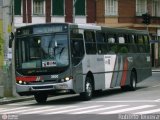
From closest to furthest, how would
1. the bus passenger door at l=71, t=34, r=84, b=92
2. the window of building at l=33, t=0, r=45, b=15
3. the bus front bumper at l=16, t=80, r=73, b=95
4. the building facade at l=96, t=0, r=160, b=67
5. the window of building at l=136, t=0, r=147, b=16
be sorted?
the bus front bumper at l=16, t=80, r=73, b=95 < the bus passenger door at l=71, t=34, r=84, b=92 < the window of building at l=33, t=0, r=45, b=15 < the building facade at l=96, t=0, r=160, b=67 < the window of building at l=136, t=0, r=147, b=16

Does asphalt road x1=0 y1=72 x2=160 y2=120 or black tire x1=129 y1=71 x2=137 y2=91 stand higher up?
asphalt road x1=0 y1=72 x2=160 y2=120

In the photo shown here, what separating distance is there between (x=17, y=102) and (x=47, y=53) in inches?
141

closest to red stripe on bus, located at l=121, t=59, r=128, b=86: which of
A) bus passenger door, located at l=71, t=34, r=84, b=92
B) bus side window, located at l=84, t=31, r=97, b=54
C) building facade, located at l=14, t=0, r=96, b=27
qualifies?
bus side window, located at l=84, t=31, r=97, b=54

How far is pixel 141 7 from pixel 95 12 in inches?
234

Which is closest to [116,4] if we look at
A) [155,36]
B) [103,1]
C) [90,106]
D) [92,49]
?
[103,1]

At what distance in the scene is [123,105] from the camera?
813 inches

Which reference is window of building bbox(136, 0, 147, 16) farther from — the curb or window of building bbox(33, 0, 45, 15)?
the curb

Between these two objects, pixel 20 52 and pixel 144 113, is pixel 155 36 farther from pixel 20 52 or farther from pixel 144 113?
pixel 144 113

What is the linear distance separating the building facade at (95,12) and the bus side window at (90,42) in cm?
3202

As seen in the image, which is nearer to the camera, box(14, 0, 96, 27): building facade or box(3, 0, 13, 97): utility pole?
box(3, 0, 13, 97): utility pole

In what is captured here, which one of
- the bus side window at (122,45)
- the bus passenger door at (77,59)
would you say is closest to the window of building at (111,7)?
the bus side window at (122,45)

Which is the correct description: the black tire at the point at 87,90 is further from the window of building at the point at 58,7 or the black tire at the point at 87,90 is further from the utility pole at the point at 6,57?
the window of building at the point at 58,7

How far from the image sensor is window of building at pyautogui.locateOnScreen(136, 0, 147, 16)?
211ft

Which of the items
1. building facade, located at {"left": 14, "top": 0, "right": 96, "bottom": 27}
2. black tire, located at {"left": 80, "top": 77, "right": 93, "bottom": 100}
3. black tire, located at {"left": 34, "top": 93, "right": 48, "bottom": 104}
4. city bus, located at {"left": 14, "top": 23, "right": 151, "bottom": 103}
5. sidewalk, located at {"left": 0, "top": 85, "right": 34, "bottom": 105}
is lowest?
sidewalk, located at {"left": 0, "top": 85, "right": 34, "bottom": 105}
